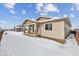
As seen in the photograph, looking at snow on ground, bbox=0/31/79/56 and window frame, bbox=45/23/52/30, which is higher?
window frame, bbox=45/23/52/30

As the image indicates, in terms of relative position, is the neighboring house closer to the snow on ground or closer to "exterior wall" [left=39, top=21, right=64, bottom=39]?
the snow on ground

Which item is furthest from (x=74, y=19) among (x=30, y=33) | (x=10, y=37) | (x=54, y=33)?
(x=10, y=37)

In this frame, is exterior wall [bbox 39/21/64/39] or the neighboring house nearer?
exterior wall [bbox 39/21/64/39]

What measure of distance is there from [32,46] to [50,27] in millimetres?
310

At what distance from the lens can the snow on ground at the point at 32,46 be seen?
71.7 inches

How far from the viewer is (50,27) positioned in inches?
72.7

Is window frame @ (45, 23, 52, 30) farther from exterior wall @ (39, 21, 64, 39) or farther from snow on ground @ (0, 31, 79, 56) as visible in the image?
snow on ground @ (0, 31, 79, 56)

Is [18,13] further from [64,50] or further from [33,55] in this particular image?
[64,50]

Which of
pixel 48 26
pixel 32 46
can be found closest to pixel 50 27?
pixel 48 26

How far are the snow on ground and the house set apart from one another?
0.06 meters

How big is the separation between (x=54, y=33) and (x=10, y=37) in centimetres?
55

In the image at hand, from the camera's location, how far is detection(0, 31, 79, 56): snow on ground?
182 cm

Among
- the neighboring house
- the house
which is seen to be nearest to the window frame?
the house

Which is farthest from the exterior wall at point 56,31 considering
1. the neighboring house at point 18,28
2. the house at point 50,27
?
the neighboring house at point 18,28
